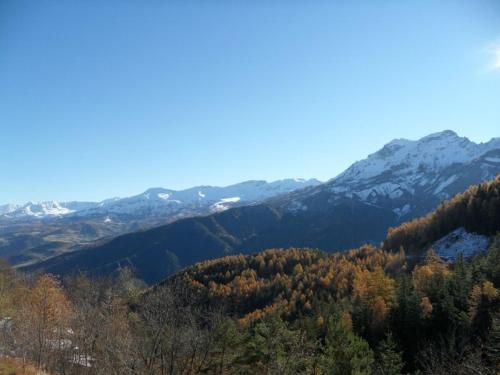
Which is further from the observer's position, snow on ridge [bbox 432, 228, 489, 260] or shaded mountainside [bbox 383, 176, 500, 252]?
shaded mountainside [bbox 383, 176, 500, 252]

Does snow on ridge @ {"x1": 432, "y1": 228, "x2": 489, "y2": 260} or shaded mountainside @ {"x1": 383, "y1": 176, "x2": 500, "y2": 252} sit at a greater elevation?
shaded mountainside @ {"x1": 383, "y1": 176, "x2": 500, "y2": 252}

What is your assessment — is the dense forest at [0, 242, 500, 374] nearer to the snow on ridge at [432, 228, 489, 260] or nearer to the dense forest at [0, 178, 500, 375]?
the dense forest at [0, 178, 500, 375]

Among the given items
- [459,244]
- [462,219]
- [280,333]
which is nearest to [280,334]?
[280,333]

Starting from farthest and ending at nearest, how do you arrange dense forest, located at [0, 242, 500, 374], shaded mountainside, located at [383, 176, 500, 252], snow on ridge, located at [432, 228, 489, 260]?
shaded mountainside, located at [383, 176, 500, 252], snow on ridge, located at [432, 228, 489, 260], dense forest, located at [0, 242, 500, 374]

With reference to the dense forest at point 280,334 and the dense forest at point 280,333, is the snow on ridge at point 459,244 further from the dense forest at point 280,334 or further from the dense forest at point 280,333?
the dense forest at point 280,334

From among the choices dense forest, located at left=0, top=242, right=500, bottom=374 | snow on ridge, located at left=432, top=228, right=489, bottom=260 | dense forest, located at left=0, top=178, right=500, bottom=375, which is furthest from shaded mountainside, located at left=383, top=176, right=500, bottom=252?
dense forest, located at left=0, top=242, right=500, bottom=374

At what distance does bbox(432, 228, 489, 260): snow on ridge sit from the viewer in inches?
5576

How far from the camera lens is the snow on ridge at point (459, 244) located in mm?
141625

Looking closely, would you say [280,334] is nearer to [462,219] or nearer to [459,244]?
[459,244]

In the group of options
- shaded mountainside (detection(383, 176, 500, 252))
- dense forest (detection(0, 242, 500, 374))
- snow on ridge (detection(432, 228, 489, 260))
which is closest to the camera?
dense forest (detection(0, 242, 500, 374))

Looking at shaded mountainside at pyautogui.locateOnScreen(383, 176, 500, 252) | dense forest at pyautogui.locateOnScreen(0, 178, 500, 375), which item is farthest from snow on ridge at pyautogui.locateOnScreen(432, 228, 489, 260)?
dense forest at pyautogui.locateOnScreen(0, 178, 500, 375)

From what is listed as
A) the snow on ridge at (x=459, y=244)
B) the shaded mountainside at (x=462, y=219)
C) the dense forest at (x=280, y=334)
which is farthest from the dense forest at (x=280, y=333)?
the shaded mountainside at (x=462, y=219)

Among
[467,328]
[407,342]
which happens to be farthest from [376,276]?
[467,328]

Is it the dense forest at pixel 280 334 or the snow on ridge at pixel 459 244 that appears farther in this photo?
Result: the snow on ridge at pixel 459 244
